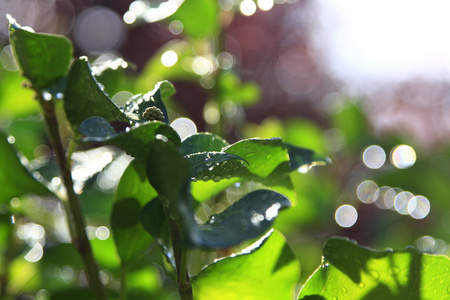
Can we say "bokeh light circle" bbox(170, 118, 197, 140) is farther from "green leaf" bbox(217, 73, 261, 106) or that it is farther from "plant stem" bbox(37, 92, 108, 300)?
"plant stem" bbox(37, 92, 108, 300)

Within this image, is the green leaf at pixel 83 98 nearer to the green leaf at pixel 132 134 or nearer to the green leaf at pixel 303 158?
the green leaf at pixel 132 134

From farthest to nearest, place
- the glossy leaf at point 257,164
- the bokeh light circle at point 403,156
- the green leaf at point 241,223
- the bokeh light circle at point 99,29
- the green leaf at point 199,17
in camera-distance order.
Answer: the bokeh light circle at point 99,29
the bokeh light circle at point 403,156
the green leaf at point 199,17
the glossy leaf at point 257,164
the green leaf at point 241,223

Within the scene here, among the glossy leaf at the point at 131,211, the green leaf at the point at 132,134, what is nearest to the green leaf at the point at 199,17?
the glossy leaf at the point at 131,211

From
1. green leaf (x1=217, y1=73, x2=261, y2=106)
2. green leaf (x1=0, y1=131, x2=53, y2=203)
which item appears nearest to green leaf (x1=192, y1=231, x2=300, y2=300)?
green leaf (x1=0, y1=131, x2=53, y2=203)

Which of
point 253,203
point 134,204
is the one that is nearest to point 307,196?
point 134,204

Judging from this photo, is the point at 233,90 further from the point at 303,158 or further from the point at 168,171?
the point at 168,171

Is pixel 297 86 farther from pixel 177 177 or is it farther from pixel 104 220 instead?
pixel 177 177
